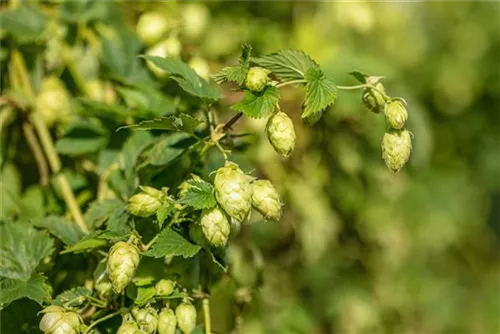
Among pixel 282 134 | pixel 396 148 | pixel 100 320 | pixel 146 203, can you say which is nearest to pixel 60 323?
pixel 100 320

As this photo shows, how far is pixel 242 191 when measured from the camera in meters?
0.96

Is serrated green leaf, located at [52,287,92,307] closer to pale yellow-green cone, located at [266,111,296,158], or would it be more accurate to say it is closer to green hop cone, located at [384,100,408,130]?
pale yellow-green cone, located at [266,111,296,158]

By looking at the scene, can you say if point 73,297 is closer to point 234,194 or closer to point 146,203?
point 146,203

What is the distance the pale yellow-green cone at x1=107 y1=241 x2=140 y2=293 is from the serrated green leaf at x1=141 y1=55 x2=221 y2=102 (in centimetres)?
27

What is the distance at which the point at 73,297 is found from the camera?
1045mm

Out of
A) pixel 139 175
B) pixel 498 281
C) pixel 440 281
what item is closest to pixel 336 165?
pixel 139 175

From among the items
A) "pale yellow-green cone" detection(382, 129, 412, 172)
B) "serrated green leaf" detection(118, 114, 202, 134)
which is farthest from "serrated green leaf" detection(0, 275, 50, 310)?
"pale yellow-green cone" detection(382, 129, 412, 172)

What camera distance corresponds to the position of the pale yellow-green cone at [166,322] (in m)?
0.99

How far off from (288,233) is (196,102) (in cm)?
81

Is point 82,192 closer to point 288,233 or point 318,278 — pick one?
point 288,233

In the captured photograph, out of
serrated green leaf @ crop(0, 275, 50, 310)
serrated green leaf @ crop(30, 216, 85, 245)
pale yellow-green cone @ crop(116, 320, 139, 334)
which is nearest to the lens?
pale yellow-green cone @ crop(116, 320, 139, 334)

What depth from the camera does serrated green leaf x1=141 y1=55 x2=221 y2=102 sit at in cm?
112

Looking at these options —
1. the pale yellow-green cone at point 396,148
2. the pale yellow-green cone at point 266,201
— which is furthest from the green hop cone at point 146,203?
the pale yellow-green cone at point 396,148

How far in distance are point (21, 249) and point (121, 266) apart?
287 millimetres
